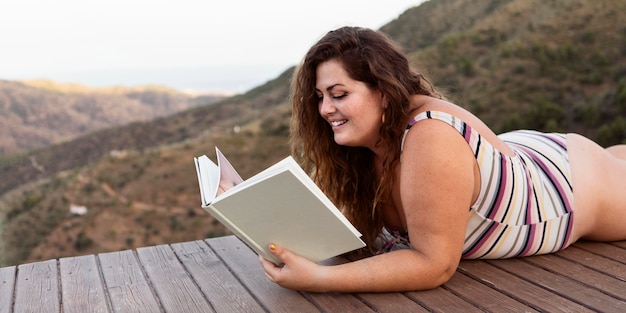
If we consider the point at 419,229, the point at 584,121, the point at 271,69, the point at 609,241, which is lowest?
the point at 271,69

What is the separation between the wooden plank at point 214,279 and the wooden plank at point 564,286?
3.00 ft

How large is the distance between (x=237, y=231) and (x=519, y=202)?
0.98 m

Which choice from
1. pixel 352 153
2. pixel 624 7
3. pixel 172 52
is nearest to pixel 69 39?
pixel 172 52

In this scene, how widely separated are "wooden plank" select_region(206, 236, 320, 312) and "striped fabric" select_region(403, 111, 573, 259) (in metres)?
0.65

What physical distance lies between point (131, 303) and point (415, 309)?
2.97 ft

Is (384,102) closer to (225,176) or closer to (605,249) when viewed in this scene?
(225,176)

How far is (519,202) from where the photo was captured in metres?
2.10

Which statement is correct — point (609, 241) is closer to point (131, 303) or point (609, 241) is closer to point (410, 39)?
point (131, 303)

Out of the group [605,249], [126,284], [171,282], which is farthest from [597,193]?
[126,284]

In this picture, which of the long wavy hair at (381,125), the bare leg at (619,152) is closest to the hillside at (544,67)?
the bare leg at (619,152)

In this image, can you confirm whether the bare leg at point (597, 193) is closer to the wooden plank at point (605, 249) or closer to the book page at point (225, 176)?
the wooden plank at point (605, 249)

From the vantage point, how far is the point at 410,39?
26.5 meters

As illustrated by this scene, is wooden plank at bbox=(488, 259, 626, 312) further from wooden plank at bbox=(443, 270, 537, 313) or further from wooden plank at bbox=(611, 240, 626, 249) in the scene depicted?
wooden plank at bbox=(611, 240, 626, 249)

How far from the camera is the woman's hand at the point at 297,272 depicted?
1893mm
